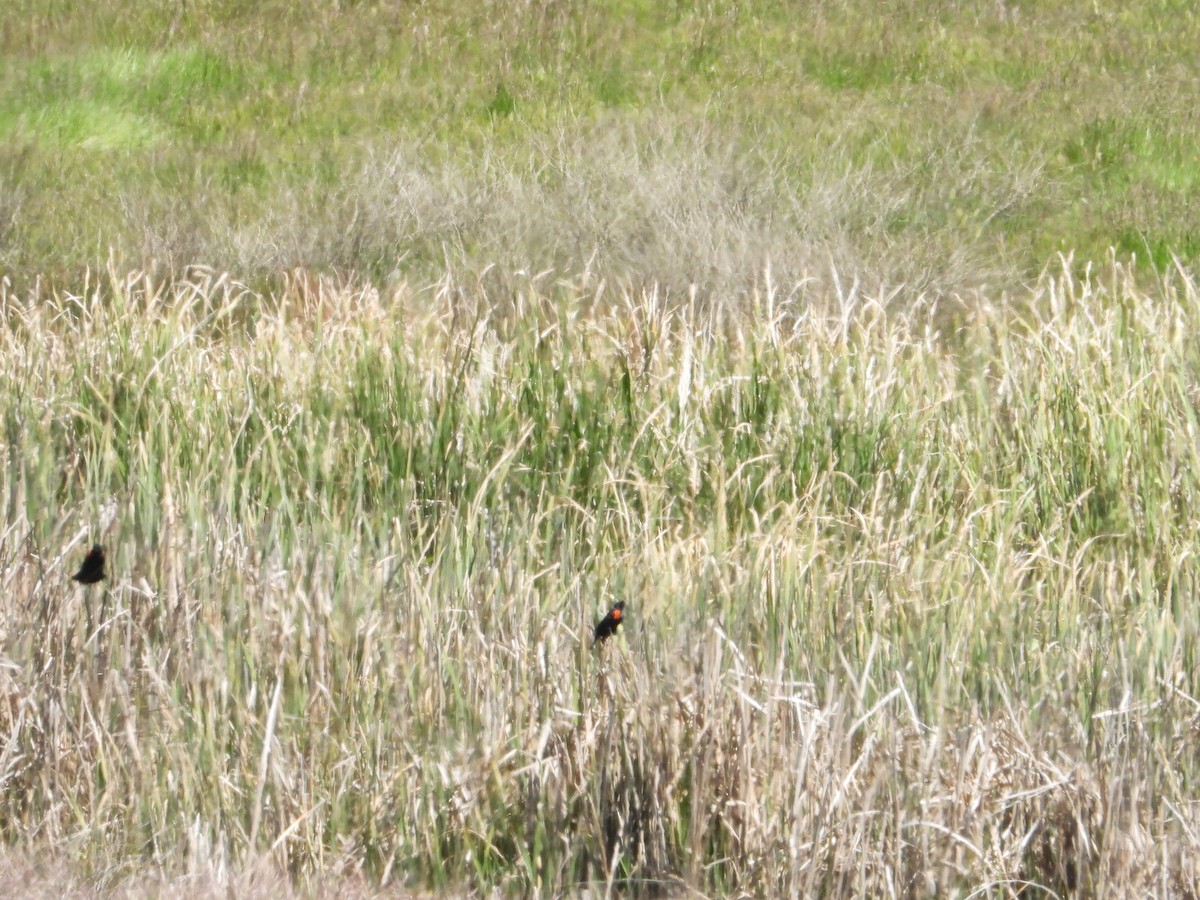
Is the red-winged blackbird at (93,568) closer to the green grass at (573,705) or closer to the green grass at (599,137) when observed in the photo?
the green grass at (573,705)

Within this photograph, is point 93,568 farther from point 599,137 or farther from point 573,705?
point 599,137

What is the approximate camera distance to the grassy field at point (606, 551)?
2.31m

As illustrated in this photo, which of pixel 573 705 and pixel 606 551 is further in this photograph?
pixel 606 551

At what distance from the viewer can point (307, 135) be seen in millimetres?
9664

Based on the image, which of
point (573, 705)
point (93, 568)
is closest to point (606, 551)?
point (573, 705)

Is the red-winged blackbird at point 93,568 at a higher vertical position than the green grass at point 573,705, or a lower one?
higher

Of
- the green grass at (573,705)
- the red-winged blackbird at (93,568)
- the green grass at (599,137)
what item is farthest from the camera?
the green grass at (599,137)

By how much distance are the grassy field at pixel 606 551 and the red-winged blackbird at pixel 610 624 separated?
0.04 metres

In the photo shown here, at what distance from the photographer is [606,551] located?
334 cm

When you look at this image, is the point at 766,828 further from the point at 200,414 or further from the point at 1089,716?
the point at 200,414

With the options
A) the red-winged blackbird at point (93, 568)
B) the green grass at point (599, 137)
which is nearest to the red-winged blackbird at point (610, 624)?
the red-winged blackbird at point (93, 568)

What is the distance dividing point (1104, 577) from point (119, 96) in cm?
909

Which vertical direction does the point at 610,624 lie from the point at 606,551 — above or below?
above

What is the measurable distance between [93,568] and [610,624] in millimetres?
898
